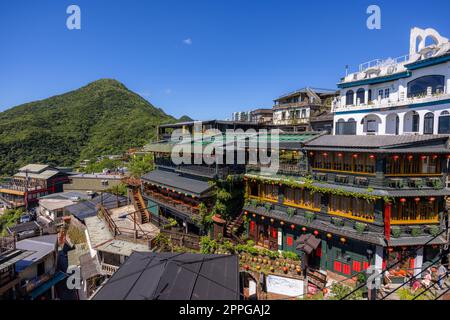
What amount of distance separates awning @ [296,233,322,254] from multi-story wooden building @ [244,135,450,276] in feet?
0.32

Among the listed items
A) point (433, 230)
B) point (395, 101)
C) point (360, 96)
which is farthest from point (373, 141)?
point (360, 96)

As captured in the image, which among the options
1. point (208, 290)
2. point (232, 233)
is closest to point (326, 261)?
point (232, 233)

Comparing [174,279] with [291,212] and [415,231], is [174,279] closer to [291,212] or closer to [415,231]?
[291,212]

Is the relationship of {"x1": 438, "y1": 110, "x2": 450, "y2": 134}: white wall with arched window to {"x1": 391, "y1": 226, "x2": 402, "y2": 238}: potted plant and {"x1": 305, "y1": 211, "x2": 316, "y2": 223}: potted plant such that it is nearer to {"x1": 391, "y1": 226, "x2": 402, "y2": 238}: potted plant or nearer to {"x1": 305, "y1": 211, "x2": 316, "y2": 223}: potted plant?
{"x1": 391, "y1": 226, "x2": 402, "y2": 238}: potted plant

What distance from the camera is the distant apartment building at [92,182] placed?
171 ft

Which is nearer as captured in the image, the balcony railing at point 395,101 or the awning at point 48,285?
the awning at point 48,285

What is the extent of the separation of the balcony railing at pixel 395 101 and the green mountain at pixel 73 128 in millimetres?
61530

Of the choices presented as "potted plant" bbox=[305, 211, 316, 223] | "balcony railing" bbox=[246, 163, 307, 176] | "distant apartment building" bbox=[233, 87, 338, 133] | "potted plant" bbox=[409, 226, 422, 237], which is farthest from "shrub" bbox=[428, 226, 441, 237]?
"distant apartment building" bbox=[233, 87, 338, 133]

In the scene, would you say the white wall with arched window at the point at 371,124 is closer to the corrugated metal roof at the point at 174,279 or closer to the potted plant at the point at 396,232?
the potted plant at the point at 396,232

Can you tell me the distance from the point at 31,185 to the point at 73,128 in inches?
1888

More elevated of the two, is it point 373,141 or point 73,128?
point 73,128

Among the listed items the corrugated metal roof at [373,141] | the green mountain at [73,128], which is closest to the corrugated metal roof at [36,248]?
the corrugated metal roof at [373,141]

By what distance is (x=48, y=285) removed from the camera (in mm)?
22422

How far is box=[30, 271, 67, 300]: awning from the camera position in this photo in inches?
827
